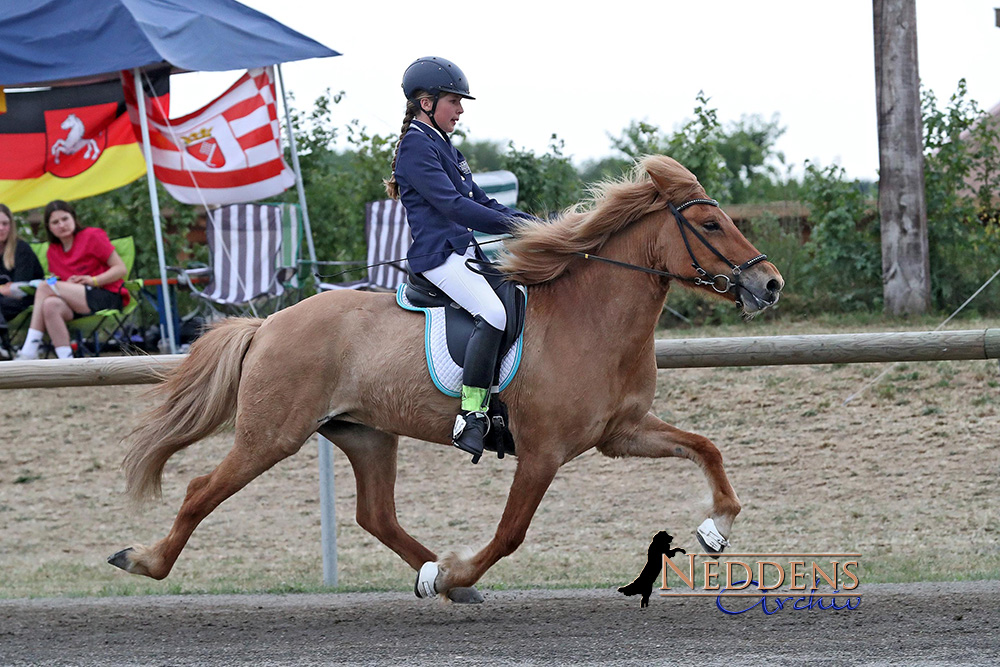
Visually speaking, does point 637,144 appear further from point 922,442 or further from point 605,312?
point 605,312

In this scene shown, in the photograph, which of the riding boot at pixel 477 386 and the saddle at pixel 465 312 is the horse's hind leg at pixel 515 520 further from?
the saddle at pixel 465 312

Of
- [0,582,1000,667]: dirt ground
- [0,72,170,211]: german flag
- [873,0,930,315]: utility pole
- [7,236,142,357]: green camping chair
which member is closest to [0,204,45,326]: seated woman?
[7,236,142,357]: green camping chair

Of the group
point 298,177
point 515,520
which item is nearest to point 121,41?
point 298,177

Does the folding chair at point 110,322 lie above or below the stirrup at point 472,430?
above

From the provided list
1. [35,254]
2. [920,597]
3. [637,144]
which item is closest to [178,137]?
[35,254]

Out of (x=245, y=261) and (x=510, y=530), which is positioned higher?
(x=245, y=261)

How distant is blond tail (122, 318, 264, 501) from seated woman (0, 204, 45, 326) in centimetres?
503

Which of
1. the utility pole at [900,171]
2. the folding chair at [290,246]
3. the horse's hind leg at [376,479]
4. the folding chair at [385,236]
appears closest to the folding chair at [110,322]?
the folding chair at [290,246]

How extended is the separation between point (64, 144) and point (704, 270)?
8.04 m

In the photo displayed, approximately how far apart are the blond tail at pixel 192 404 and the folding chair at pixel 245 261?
518 cm

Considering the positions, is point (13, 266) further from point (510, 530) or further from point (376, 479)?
point (510, 530)

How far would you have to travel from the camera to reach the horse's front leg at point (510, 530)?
489cm

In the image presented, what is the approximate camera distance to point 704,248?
4855 millimetres

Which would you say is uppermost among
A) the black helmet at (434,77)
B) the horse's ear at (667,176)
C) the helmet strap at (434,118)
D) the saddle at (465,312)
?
the black helmet at (434,77)
